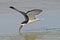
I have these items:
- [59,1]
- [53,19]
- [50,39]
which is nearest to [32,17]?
[50,39]

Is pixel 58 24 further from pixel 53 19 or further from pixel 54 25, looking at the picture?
pixel 53 19

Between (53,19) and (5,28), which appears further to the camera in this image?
(53,19)

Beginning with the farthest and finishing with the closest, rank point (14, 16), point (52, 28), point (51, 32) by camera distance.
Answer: point (14, 16)
point (52, 28)
point (51, 32)

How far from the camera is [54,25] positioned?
6.06 meters

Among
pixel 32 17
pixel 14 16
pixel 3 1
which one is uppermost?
pixel 32 17

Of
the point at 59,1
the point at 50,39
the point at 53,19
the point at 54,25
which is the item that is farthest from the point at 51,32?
the point at 59,1

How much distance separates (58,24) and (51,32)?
81cm

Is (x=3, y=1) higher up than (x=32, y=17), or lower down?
lower down

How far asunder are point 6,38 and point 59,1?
5136mm

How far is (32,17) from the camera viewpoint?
182 inches

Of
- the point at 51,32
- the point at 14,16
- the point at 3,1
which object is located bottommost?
the point at 3,1

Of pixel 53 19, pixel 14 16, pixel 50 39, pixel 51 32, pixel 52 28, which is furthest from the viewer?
pixel 14 16

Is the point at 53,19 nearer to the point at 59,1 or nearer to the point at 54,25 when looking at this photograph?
the point at 54,25

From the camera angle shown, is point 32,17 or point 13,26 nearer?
point 32,17
